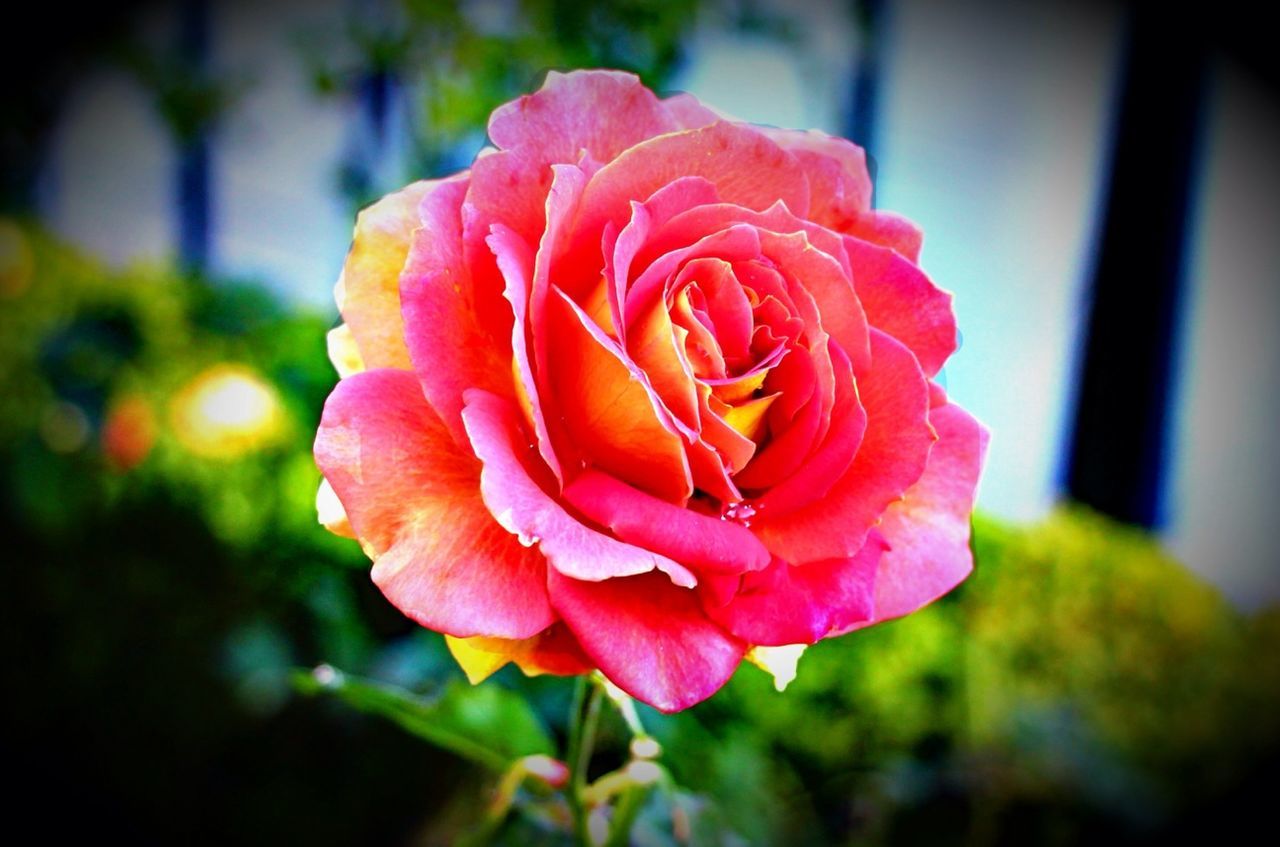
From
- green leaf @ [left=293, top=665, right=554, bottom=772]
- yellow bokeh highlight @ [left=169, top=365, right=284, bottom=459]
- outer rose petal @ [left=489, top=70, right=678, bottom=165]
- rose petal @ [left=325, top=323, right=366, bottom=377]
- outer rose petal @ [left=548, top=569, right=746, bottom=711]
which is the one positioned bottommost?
yellow bokeh highlight @ [left=169, top=365, right=284, bottom=459]

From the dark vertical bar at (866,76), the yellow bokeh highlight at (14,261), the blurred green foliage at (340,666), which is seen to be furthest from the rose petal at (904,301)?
the yellow bokeh highlight at (14,261)

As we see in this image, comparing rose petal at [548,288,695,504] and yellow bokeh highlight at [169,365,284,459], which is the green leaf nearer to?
rose petal at [548,288,695,504]

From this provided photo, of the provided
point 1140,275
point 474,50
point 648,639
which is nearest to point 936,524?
point 648,639

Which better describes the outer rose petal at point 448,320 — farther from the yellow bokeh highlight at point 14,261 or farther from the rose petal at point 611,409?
the yellow bokeh highlight at point 14,261

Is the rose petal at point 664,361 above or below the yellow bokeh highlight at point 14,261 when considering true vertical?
above

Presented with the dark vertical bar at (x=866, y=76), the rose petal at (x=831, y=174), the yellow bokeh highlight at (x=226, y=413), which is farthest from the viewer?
the dark vertical bar at (x=866, y=76)

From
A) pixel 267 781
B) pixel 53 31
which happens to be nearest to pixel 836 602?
pixel 267 781

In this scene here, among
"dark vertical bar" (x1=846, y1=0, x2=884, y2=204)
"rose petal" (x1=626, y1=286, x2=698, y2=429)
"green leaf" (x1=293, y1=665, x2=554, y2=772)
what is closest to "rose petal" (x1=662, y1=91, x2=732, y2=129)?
"rose petal" (x1=626, y1=286, x2=698, y2=429)
